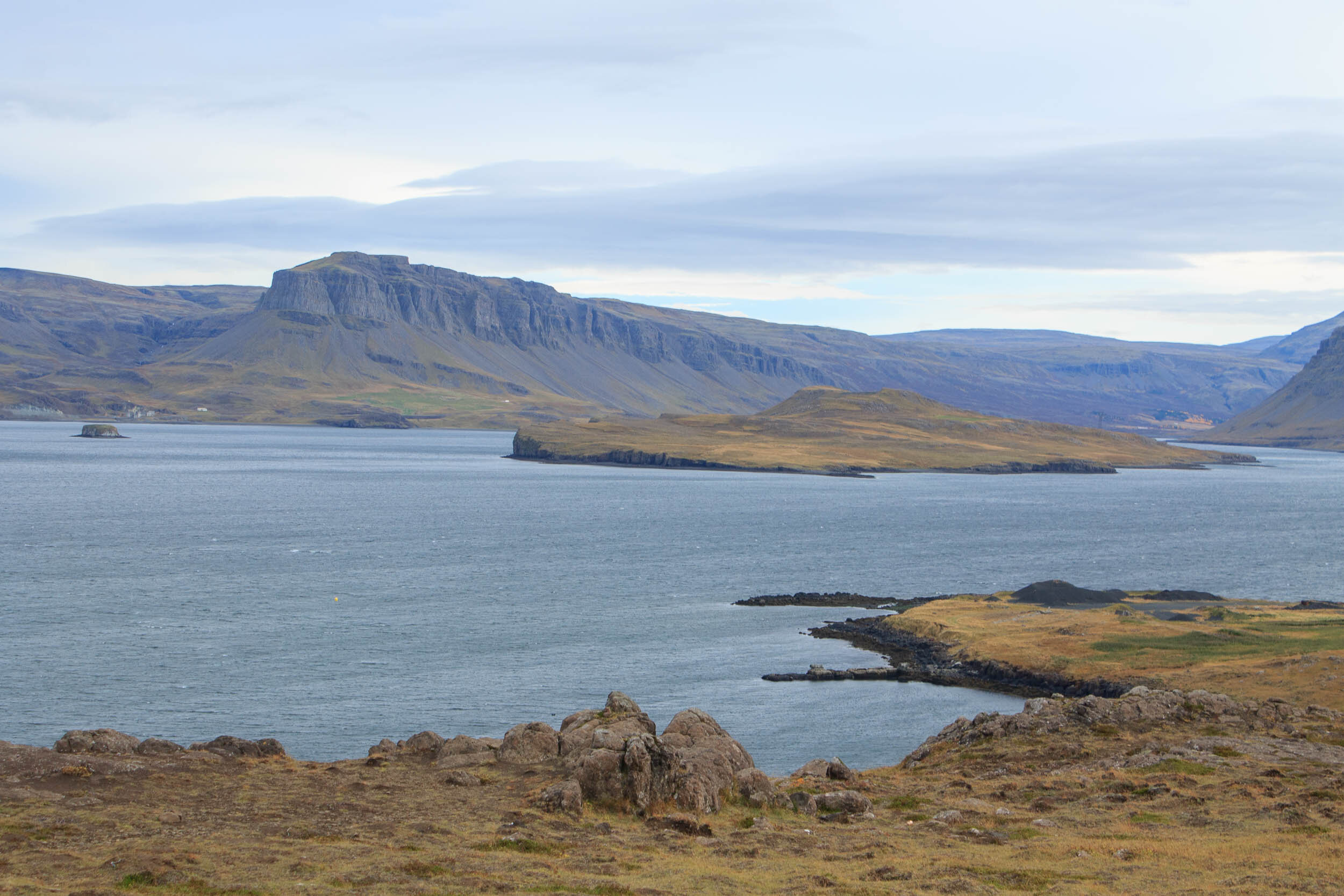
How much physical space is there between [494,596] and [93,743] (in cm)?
6194

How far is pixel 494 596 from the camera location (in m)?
95.6

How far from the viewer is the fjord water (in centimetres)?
5938

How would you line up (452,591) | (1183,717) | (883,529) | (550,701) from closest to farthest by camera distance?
1. (1183,717)
2. (550,701)
3. (452,591)
4. (883,529)

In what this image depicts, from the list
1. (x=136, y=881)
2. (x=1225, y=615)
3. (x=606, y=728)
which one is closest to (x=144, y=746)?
(x=136, y=881)

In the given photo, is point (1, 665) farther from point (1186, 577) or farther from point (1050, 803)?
point (1186, 577)

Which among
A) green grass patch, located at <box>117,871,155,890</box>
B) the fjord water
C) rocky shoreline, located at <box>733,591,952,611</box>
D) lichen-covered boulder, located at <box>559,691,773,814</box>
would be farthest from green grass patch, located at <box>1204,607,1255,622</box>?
green grass patch, located at <box>117,871,155,890</box>

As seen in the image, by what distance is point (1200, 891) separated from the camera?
24.2 m

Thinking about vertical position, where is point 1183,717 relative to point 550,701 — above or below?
above

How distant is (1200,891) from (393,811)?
20.2 m

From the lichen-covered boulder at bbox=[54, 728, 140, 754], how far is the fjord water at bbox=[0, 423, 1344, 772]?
1761 centimetres

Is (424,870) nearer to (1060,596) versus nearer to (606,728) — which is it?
(606,728)

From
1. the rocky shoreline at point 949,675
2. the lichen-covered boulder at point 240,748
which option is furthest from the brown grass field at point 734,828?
the rocky shoreline at point 949,675

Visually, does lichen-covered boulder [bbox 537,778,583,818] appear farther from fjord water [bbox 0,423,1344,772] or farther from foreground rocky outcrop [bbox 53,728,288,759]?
fjord water [bbox 0,423,1344,772]

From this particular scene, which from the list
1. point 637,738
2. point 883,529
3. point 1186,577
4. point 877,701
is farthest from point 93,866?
point 883,529
